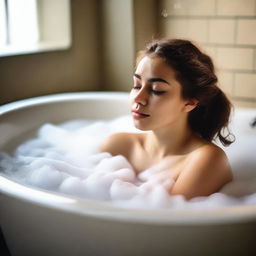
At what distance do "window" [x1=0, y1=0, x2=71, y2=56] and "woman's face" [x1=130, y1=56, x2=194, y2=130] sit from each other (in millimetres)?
1134

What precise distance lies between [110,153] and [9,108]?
58 cm

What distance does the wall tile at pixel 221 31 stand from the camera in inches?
98.7

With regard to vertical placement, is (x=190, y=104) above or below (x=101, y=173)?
above

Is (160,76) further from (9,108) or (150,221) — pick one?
(9,108)

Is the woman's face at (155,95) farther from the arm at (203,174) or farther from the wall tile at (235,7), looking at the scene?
the wall tile at (235,7)

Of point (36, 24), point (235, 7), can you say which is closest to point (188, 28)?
point (235, 7)

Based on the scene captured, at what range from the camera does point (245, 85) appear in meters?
2.55

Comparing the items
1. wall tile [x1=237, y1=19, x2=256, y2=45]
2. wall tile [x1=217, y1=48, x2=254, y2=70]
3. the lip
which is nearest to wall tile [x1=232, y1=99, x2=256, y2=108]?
wall tile [x1=217, y1=48, x2=254, y2=70]

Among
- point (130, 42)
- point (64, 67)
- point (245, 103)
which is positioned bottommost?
point (245, 103)

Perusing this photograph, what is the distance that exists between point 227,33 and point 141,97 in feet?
4.21

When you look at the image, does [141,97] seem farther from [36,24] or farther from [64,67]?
[36,24]

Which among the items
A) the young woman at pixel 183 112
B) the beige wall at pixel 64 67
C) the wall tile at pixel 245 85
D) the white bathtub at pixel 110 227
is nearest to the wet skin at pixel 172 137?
the young woman at pixel 183 112

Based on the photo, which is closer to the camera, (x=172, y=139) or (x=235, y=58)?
(x=172, y=139)

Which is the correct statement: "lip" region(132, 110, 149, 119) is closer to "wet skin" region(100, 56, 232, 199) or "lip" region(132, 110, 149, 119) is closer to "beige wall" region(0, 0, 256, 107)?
"wet skin" region(100, 56, 232, 199)
